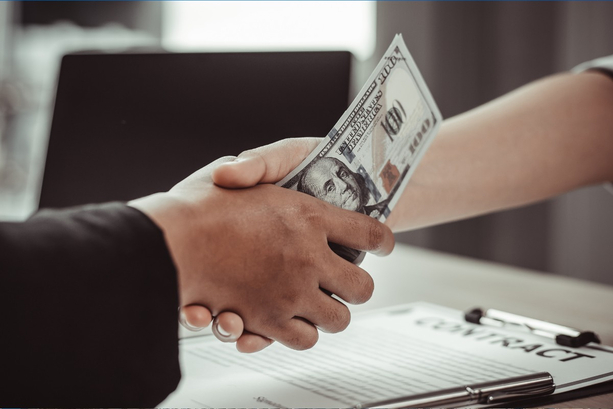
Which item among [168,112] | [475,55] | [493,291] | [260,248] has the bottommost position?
[493,291]

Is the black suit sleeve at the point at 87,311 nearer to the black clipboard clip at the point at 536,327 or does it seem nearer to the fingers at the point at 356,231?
the fingers at the point at 356,231

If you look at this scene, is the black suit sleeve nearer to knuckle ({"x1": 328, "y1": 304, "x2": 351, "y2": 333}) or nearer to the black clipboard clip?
knuckle ({"x1": 328, "y1": 304, "x2": 351, "y2": 333})

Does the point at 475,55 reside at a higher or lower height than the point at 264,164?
higher

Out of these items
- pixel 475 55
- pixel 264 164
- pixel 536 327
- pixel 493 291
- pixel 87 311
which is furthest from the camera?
pixel 475 55

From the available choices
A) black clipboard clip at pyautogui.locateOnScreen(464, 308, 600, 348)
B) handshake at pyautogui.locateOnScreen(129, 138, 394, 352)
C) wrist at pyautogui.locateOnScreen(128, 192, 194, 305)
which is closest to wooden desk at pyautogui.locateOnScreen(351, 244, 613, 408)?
black clipboard clip at pyautogui.locateOnScreen(464, 308, 600, 348)

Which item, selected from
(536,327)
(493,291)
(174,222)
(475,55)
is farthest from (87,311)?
(475,55)

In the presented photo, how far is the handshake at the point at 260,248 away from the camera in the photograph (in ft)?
1.44

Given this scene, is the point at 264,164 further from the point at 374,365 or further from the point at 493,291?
the point at 493,291

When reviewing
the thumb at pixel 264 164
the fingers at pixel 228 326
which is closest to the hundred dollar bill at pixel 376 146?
the thumb at pixel 264 164

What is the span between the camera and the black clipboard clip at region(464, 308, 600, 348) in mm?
591

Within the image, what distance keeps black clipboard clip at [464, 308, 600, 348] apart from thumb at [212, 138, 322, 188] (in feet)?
1.00

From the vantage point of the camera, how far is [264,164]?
0.49 metres

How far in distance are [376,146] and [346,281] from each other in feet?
0.40

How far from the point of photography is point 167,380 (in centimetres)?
41
